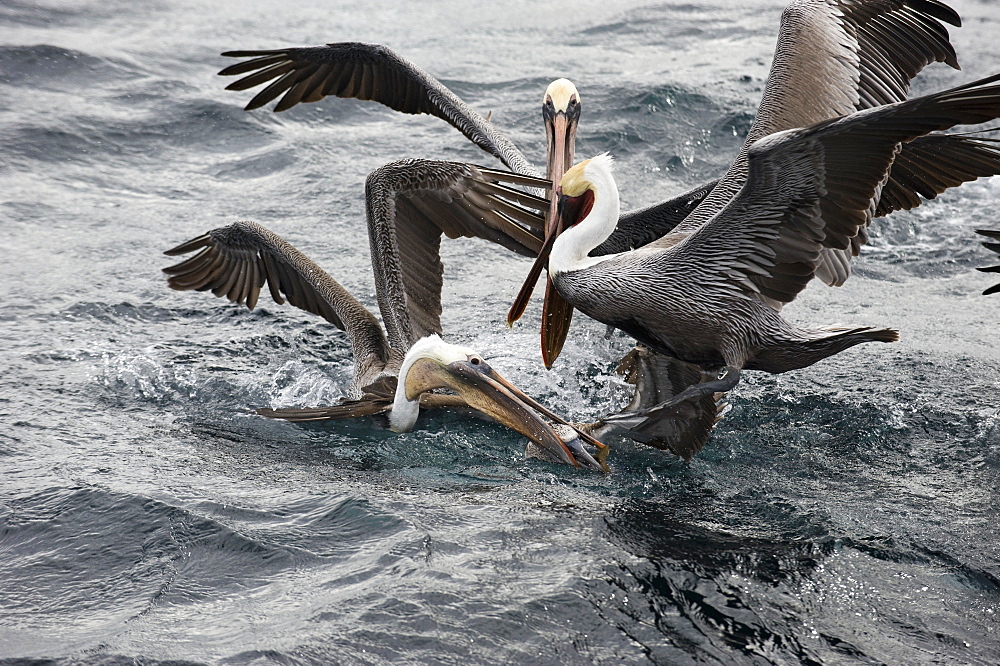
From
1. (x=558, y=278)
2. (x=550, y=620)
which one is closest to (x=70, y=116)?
(x=558, y=278)

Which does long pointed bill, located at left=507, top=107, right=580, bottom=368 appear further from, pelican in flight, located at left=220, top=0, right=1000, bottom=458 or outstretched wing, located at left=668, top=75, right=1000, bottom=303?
outstretched wing, located at left=668, top=75, right=1000, bottom=303

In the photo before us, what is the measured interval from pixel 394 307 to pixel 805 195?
121 inches

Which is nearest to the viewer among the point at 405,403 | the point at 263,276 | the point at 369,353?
the point at 405,403

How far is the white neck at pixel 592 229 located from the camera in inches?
243

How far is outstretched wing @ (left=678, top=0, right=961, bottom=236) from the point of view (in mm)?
6504

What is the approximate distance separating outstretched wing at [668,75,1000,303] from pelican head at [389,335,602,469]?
114cm

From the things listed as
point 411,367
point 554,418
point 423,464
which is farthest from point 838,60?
point 423,464

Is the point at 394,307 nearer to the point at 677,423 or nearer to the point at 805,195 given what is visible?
the point at 677,423

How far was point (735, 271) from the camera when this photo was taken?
5.93 m

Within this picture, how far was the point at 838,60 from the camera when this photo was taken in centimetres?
678

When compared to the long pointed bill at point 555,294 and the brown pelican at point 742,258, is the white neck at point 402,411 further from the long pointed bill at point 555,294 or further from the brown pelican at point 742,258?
the brown pelican at point 742,258

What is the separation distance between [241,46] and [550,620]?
39.7 ft

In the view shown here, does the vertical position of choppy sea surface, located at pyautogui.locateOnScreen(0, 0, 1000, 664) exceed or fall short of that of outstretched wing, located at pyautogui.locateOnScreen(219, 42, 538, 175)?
it falls short

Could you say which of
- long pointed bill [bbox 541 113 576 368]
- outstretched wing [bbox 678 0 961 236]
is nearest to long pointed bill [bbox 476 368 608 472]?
long pointed bill [bbox 541 113 576 368]
